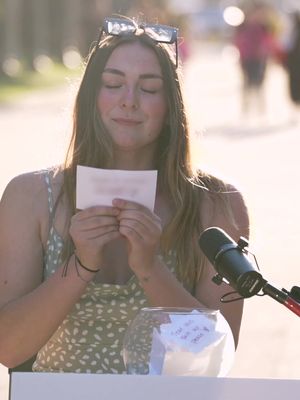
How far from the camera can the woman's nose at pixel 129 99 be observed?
14.2 ft

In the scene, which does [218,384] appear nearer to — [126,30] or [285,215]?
[126,30]

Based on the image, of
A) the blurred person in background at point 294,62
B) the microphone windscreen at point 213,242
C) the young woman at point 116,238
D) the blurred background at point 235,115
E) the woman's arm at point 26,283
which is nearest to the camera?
the microphone windscreen at point 213,242

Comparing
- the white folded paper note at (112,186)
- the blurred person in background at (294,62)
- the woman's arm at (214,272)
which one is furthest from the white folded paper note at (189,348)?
the blurred person in background at (294,62)

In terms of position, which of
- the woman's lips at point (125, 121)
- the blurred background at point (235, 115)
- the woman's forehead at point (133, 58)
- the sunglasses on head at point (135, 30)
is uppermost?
the sunglasses on head at point (135, 30)

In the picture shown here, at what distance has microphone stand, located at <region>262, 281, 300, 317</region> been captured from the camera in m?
2.99

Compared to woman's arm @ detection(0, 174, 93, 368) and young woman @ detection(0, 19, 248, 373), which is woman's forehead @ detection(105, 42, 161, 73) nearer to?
young woman @ detection(0, 19, 248, 373)

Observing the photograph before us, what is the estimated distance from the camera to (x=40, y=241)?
439 cm

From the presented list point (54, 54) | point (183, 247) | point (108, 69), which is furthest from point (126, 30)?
point (54, 54)

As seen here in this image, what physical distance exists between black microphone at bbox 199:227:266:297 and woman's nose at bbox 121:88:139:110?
1.23m

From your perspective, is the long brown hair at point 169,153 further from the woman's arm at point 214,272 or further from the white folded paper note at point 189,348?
the white folded paper note at point 189,348

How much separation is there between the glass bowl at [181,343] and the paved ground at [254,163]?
127cm

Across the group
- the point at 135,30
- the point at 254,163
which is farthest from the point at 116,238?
the point at 254,163

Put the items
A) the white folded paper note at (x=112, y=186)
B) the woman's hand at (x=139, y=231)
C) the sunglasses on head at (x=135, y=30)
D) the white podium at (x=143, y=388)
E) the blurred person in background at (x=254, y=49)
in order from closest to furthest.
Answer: the white podium at (x=143, y=388), the white folded paper note at (x=112, y=186), the woman's hand at (x=139, y=231), the sunglasses on head at (x=135, y=30), the blurred person in background at (x=254, y=49)

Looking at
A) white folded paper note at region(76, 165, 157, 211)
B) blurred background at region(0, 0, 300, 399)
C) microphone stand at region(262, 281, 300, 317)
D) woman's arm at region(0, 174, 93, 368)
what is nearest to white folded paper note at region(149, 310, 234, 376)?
microphone stand at region(262, 281, 300, 317)
